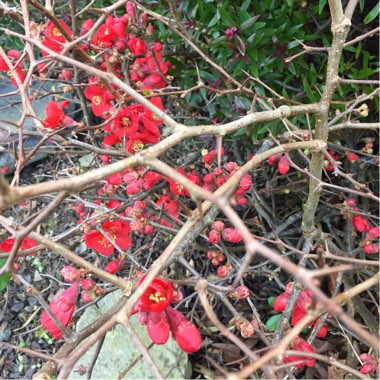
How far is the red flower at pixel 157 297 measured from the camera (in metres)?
1.06

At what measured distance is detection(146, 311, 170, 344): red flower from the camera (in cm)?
109

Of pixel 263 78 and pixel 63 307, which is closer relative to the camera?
pixel 63 307

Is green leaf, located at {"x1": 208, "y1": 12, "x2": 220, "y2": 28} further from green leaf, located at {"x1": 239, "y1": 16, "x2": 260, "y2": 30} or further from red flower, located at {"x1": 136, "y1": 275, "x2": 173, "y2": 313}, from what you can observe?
red flower, located at {"x1": 136, "y1": 275, "x2": 173, "y2": 313}

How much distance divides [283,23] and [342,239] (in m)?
0.83

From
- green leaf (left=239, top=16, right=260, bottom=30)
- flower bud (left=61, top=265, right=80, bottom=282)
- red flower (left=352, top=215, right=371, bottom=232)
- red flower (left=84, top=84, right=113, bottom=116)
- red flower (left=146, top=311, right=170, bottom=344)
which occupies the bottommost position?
red flower (left=352, top=215, right=371, bottom=232)

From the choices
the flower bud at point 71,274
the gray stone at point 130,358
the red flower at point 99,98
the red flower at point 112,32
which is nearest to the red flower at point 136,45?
the red flower at point 112,32

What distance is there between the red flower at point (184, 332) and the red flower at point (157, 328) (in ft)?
0.10

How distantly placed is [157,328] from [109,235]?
42cm

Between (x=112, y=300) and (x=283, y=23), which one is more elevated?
(x=283, y=23)

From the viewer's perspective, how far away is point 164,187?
5.24 ft

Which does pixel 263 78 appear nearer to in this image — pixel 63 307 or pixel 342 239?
pixel 342 239

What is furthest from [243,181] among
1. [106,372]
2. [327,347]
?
[106,372]

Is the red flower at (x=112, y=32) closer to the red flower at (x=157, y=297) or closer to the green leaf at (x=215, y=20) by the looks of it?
the green leaf at (x=215, y=20)

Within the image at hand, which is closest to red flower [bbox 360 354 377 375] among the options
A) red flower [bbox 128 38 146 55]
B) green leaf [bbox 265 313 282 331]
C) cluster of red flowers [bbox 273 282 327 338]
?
cluster of red flowers [bbox 273 282 327 338]
